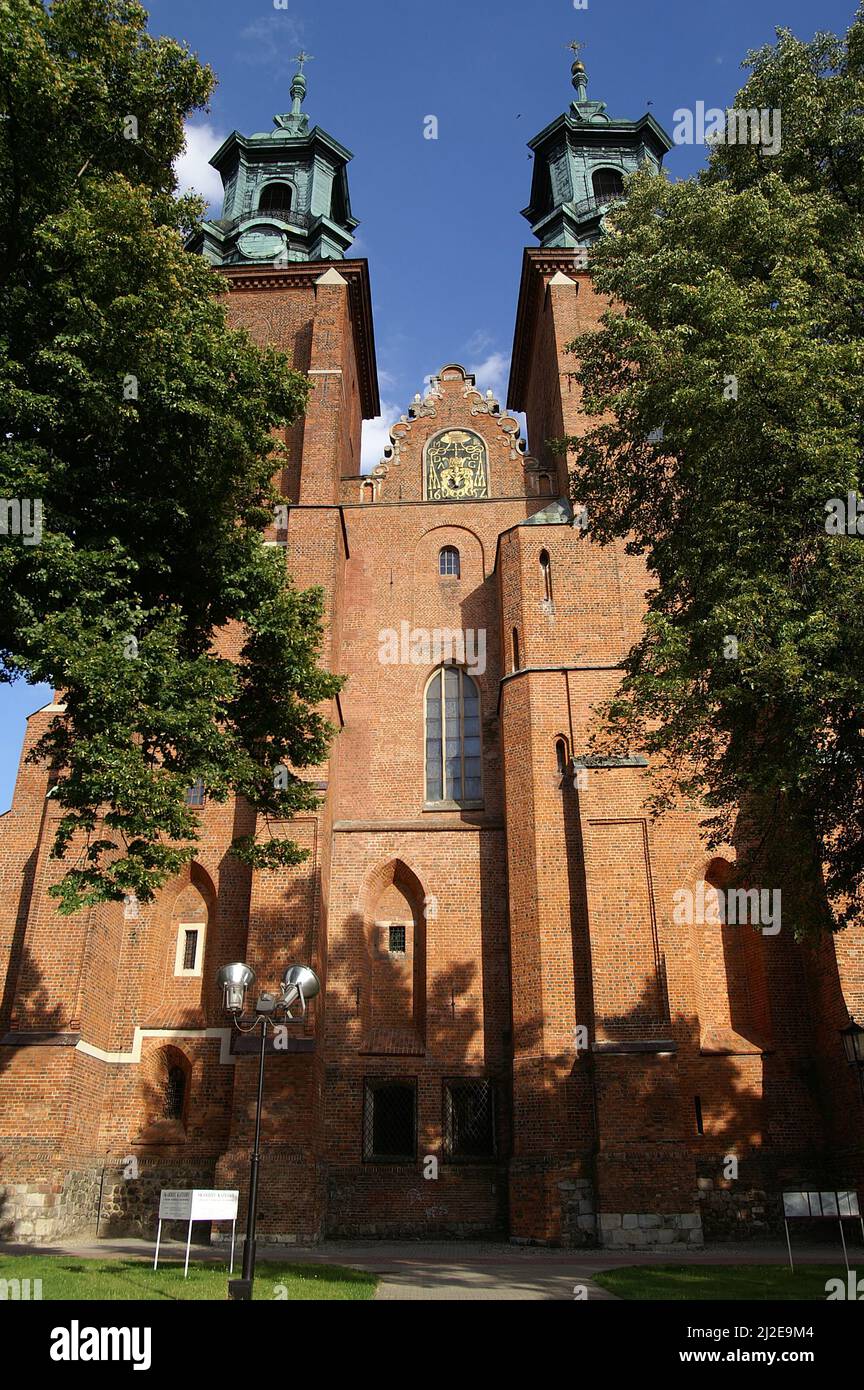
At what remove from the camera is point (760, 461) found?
10.5 metres

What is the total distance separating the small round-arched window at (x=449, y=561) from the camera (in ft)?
74.1

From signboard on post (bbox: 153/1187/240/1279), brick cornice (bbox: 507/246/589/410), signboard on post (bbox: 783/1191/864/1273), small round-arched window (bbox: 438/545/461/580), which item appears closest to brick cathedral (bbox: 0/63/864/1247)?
small round-arched window (bbox: 438/545/461/580)

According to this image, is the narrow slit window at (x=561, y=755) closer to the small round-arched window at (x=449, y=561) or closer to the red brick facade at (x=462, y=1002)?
the red brick facade at (x=462, y=1002)

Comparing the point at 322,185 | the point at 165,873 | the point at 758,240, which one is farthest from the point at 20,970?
the point at 322,185

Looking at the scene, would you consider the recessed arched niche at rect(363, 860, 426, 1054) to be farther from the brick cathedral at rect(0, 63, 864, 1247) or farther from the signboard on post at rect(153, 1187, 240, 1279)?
the signboard on post at rect(153, 1187, 240, 1279)

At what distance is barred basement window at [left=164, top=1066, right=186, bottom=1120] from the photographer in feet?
58.2

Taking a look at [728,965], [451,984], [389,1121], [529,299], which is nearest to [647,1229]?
[389,1121]

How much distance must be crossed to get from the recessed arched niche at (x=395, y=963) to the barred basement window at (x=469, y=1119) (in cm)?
101

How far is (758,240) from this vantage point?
11352 mm

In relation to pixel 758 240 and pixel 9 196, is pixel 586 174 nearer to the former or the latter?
pixel 758 240

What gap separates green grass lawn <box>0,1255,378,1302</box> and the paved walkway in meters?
0.46

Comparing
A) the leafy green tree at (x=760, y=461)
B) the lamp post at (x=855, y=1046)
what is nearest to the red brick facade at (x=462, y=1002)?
the lamp post at (x=855, y=1046)

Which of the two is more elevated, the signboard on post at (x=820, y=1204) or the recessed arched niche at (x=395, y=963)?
the recessed arched niche at (x=395, y=963)
